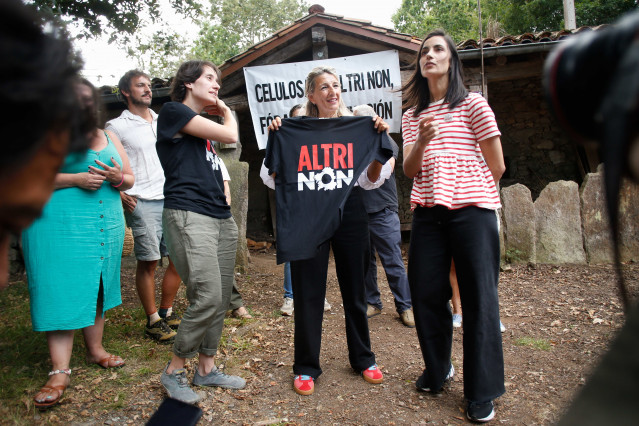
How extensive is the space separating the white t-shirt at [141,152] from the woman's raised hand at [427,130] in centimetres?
250

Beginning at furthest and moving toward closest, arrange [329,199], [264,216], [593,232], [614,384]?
[264,216]
[593,232]
[329,199]
[614,384]

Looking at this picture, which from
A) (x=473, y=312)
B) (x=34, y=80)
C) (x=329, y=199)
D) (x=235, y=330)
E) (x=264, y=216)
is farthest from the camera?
(x=264, y=216)

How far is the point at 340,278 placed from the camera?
323 centimetres

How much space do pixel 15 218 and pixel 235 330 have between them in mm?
3520

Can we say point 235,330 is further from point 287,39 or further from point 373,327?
point 287,39

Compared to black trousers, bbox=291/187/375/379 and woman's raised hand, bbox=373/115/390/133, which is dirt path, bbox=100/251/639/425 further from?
woman's raised hand, bbox=373/115/390/133

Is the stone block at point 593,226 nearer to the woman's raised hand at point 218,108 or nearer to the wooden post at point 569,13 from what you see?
the woman's raised hand at point 218,108

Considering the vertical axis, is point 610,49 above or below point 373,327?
above

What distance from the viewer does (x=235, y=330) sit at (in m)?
4.29

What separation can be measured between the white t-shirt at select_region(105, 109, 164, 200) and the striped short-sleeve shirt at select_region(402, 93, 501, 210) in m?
2.48

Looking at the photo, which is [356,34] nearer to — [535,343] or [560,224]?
[560,224]

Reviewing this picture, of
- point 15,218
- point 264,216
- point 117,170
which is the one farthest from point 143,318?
point 264,216

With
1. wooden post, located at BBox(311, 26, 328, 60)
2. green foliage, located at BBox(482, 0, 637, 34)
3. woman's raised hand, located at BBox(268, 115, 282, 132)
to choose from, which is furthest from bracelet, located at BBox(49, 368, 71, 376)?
green foliage, located at BBox(482, 0, 637, 34)

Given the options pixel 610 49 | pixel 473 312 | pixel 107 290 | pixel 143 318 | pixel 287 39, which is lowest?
pixel 143 318
